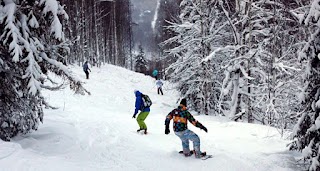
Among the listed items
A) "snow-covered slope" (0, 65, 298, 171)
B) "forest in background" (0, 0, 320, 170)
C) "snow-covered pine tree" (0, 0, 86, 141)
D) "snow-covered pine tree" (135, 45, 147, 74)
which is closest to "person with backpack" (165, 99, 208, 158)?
"snow-covered slope" (0, 65, 298, 171)

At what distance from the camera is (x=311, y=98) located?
6.04 metres

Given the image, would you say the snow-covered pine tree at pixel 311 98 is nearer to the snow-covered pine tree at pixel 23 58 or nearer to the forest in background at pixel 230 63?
the forest in background at pixel 230 63

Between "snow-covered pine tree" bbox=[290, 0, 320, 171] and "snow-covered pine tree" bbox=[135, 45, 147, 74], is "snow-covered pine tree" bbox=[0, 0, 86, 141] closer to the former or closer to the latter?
"snow-covered pine tree" bbox=[290, 0, 320, 171]

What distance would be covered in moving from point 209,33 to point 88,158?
38.3ft

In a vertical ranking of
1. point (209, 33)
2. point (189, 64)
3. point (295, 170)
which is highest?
point (209, 33)

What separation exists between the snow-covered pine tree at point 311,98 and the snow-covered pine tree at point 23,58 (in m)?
5.34

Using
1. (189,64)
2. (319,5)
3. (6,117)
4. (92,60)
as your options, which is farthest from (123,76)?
(319,5)

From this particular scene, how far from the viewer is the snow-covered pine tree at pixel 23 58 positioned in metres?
6.21

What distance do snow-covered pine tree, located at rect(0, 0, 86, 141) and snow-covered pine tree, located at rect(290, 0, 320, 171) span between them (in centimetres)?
534

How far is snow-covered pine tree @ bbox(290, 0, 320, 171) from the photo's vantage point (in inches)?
219

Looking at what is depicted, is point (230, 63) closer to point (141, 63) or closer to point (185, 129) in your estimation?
point (185, 129)

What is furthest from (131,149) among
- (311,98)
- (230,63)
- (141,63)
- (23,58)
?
(141,63)

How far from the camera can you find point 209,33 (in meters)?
16.5

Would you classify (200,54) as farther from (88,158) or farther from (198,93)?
(88,158)
